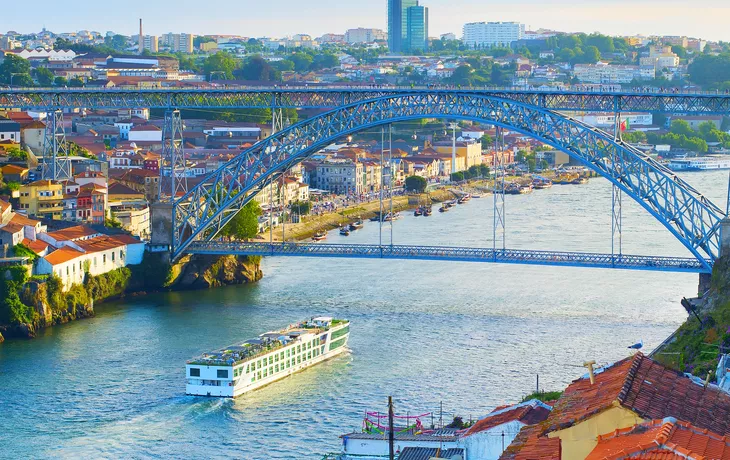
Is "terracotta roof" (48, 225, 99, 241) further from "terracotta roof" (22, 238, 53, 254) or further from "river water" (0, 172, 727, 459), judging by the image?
"river water" (0, 172, 727, 459)

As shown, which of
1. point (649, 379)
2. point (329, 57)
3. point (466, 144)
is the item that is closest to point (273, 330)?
point (649, 379)

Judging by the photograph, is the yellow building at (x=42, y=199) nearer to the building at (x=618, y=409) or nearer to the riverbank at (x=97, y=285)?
the riverbank at (x=97, y=285)

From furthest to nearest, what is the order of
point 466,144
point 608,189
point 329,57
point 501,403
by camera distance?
point 329,57
point 466,144
point 608,189
point 501,403

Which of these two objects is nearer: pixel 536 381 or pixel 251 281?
pixel 536 381

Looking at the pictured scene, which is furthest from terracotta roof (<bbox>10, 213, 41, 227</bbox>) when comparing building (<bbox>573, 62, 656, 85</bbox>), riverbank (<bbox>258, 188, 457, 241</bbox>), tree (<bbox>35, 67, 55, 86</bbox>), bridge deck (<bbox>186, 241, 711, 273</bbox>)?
building (<bbox>573, 62, 656, 85</bbox>)

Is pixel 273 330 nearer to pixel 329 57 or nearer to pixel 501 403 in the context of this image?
pixel 501 403

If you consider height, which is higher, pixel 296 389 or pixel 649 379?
pixel 649 379
